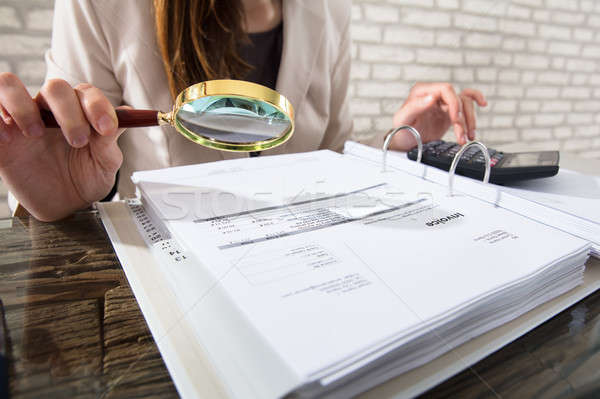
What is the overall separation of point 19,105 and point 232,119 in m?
0.20

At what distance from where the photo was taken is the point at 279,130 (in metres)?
0.38

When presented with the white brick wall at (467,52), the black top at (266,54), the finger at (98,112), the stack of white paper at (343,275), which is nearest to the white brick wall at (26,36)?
the white brick wall at (467,52)

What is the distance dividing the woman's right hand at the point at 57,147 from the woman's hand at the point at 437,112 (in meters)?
0.49

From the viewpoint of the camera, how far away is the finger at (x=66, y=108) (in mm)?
330

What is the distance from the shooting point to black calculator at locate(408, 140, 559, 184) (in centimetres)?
44

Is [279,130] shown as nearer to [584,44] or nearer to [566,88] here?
[584,44]

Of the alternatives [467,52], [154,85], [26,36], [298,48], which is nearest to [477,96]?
[298,48]

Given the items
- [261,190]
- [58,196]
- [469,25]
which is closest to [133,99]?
[58,196]

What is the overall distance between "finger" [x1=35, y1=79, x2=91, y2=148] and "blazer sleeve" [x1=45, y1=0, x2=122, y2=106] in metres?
0.26

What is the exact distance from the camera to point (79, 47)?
557mm

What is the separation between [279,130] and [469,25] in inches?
34.8

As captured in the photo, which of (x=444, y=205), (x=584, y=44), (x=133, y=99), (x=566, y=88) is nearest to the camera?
(x=444, y=205)

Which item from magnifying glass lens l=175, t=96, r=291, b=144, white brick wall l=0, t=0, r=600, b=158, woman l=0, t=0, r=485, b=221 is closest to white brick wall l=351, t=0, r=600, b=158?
white brick wall l=0, t=0, r=600, b=158

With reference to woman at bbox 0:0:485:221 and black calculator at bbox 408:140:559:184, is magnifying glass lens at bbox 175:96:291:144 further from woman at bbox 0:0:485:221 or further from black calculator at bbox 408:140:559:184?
black calculator at bbox 408:140:559:184
